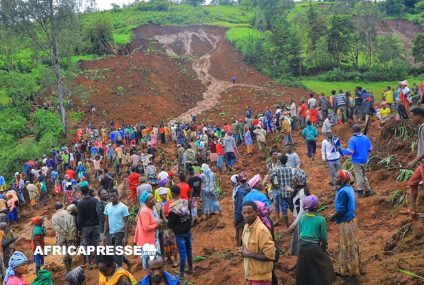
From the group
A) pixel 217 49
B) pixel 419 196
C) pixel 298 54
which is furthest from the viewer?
pixel 217 49

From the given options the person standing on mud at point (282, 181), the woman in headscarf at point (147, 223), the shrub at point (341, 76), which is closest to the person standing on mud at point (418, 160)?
the person standing on mud at point (282, 181)

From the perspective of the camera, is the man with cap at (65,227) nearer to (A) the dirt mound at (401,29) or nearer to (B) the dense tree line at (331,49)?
(B) the dense tree line at (331,49)

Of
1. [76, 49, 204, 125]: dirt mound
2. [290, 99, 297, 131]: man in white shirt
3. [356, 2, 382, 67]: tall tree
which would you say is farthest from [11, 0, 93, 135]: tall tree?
[356, 2, 382, 67]: tall tree

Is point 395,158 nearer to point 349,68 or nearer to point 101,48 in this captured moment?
point 349,68

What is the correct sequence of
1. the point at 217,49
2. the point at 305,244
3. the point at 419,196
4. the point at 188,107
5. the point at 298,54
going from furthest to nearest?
the point at 217,49, the point at 298,54, the point at 188,107, the point at 419,196, the point at 305,244

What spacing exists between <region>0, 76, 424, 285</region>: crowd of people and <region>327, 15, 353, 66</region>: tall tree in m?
27.1

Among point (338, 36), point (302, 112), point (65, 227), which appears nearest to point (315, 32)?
point (338, 36)

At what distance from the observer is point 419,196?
7.80 meters

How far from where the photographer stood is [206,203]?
10.7 m

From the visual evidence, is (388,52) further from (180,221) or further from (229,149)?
(180,221)

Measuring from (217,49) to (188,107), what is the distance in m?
20.7

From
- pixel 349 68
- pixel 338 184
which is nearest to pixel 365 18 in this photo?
pixel 349 68

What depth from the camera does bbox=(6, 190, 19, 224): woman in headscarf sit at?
50.5 feet

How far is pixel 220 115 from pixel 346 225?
82.0 ft
